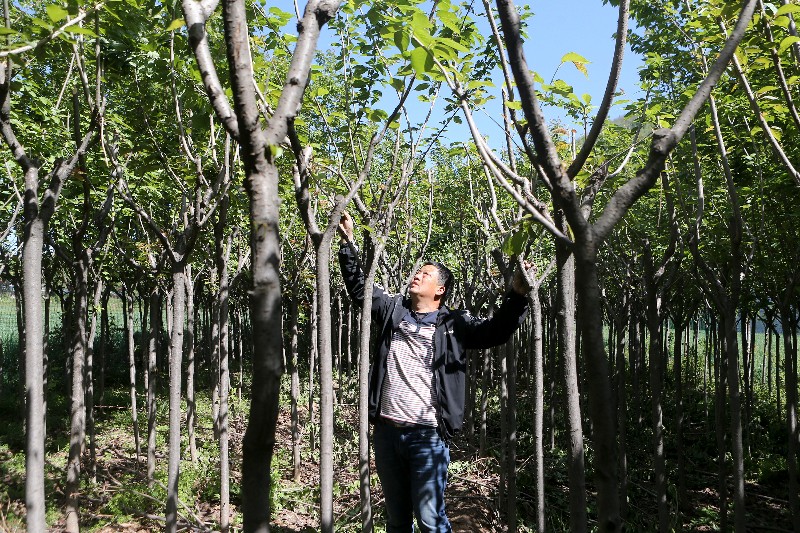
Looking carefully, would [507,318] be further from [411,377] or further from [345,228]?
[345,228]

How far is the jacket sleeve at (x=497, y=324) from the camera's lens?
3080 mm

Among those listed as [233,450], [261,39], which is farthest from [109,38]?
[233,450]

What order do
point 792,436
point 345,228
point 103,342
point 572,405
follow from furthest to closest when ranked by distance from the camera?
point 103,342, point 792,436, point 345,228, point 572,405

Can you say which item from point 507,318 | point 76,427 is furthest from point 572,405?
point 76,427

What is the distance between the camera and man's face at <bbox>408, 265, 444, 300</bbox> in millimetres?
3547

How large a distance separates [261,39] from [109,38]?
101 cm

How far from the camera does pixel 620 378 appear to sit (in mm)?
8391

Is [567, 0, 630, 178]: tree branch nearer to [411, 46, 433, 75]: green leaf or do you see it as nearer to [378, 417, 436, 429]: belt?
[411, 46, 433, 75]: green leaf

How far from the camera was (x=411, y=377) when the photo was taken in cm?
333

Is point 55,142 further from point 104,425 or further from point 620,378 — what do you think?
point 104,425

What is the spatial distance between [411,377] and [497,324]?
0.59 metres

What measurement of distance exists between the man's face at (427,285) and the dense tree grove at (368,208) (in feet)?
1.49

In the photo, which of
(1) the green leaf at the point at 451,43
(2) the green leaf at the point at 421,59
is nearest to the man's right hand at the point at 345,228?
(1) the green leaf at the point at 451,43

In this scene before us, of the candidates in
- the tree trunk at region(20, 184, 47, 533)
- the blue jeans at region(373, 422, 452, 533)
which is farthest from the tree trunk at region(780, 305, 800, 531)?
the tree trunk at region(20, 184, 47, 533)
